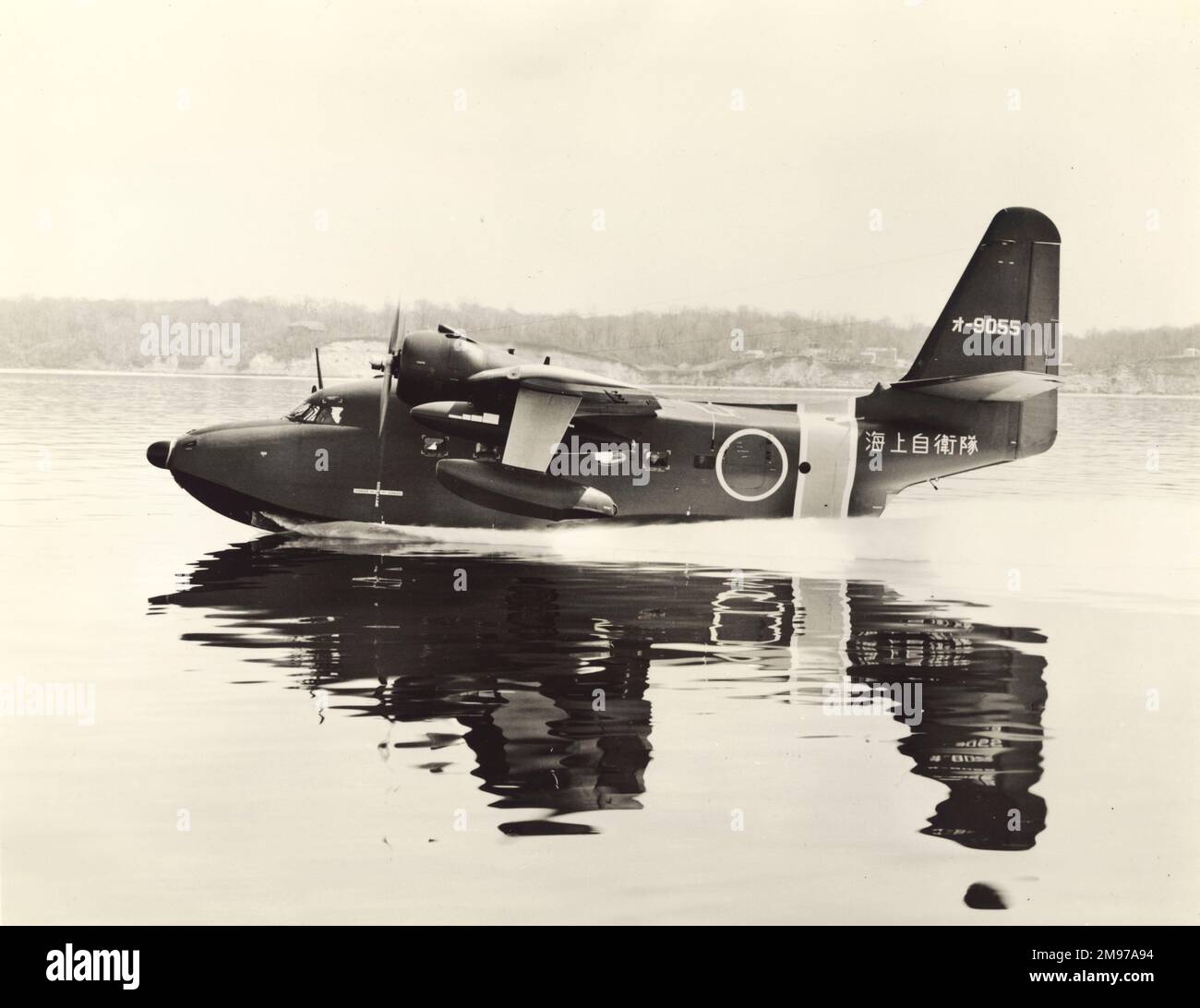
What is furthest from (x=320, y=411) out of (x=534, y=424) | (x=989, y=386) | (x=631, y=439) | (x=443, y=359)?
(x=989, y=386)

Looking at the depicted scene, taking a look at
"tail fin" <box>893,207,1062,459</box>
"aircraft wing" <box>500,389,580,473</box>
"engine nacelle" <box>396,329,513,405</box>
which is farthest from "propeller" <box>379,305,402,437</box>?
"tail fin" <box>893,207,1062,459</box>

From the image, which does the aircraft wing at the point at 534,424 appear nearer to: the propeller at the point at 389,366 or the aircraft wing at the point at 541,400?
the aircraft wing at the point at 541,400

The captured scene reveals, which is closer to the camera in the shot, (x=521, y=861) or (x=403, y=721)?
(x=521, y=861)

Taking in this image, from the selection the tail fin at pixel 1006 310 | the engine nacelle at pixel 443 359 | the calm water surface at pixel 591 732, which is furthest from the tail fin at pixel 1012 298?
the engine nacelle at pixel 443 359

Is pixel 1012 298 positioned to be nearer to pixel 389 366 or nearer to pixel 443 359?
pixel 443 359
